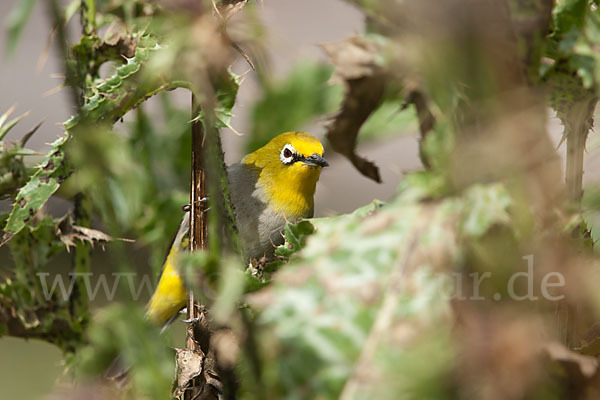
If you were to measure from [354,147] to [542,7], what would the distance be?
0.28 meters

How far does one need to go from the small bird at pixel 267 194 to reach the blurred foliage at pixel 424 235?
0.64m

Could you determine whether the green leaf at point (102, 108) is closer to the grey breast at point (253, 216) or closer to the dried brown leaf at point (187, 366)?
the dried brown leaf at point (187, 366)

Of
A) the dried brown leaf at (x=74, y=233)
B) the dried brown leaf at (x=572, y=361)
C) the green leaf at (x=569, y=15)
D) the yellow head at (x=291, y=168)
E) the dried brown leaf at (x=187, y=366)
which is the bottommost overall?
the yellow head at (x=291, y=168)

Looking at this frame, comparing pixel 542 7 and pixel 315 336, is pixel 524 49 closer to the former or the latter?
pixel 542 7

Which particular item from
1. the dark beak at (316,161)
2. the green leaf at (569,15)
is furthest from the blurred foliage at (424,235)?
the dark beak at (316,161)

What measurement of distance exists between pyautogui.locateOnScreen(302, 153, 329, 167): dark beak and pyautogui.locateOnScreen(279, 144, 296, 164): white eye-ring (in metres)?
0.04

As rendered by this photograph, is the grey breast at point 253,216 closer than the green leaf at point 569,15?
No

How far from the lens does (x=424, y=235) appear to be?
1.30 ft

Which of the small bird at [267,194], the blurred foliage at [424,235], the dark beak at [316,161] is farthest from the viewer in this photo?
the dark beak at [316,161]

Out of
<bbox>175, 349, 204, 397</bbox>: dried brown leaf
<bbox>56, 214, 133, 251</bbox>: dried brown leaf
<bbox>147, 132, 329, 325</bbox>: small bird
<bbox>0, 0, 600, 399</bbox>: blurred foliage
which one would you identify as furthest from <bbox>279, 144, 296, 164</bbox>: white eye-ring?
<bbox>175, 349, 204, 397</bbox>: dried brown leaf

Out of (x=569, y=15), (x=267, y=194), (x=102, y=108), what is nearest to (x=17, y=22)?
(x=102, y=108)

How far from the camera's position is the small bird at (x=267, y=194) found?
130 centimetres

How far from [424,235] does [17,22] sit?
0.49m

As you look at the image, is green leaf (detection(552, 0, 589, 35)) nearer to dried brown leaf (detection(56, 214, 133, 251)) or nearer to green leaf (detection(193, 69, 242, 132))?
green leaf (detection(193, 69, 242, 132))
